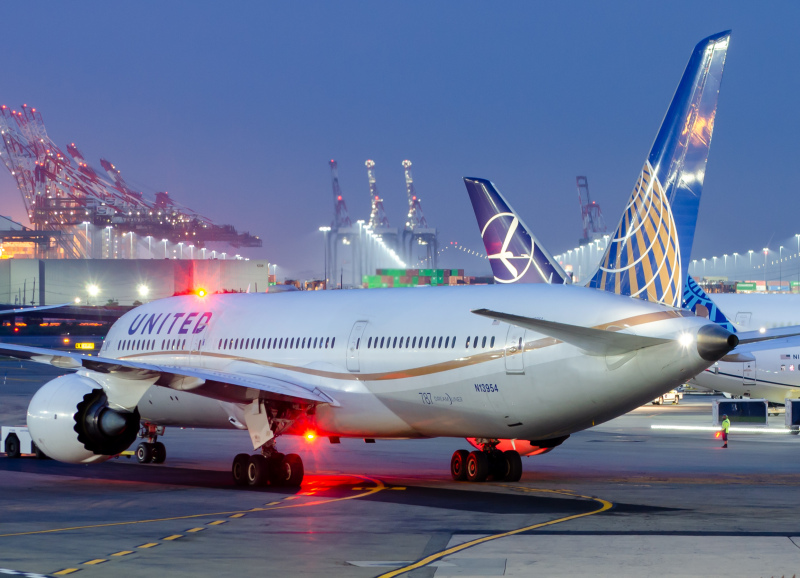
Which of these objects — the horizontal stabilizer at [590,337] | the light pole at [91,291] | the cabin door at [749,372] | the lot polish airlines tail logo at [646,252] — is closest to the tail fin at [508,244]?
the cabin door at [749,372]

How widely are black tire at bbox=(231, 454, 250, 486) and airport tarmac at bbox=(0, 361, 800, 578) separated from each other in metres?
0.29

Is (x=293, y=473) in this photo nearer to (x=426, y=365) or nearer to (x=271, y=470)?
(x=271, y=470)

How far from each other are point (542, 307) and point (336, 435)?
6.22m

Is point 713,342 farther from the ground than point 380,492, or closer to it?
farther from the ground

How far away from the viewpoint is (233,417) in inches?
1024

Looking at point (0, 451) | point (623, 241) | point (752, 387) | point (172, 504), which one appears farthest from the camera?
point (752, 387)

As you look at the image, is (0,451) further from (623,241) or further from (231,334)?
(623,241)

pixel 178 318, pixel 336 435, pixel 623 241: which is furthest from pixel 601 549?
pixel 178 318

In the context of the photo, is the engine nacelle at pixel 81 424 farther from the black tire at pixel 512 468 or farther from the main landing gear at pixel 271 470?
the black tire at pixel 512 468

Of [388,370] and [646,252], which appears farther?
[388,370]

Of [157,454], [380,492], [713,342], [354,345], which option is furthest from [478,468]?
[157,454]

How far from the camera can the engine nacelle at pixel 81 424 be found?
2464 centimetres

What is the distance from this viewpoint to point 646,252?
22.1 meters

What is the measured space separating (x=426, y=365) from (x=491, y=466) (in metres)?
3.67
